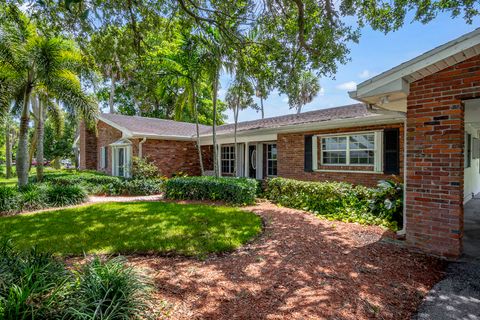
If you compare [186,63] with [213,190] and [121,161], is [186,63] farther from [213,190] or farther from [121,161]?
[121,161]

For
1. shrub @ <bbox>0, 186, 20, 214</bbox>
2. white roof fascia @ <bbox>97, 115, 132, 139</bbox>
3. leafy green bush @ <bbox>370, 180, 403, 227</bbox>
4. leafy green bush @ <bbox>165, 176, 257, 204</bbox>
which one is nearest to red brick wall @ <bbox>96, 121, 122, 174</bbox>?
white roof fascia @ <bbox>97, 115, 132, 139</bbox>

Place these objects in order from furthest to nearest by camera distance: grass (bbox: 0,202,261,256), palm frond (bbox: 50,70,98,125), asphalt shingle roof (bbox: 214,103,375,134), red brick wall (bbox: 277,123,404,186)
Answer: palm frond (bbox: 50,70,98,125)
asphalt shingle roof (bbox: 214,103,375,134)
red brick wall (bbox: 277,123,404,186)
grass (bbox: 0,202,261,256)

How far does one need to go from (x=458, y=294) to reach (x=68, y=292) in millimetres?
4695

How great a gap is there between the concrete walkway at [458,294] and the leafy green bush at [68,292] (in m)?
3.20

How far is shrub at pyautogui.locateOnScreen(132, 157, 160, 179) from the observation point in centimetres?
1402

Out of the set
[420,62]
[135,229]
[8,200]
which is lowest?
[135,229]

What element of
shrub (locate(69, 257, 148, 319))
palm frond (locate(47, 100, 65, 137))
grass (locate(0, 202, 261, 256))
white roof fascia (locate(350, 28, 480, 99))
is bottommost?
grass (locate(0, 202, 261, 256))

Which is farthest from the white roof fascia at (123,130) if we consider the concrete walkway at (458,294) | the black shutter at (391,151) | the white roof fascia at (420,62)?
the concrete walkway at (458,294)

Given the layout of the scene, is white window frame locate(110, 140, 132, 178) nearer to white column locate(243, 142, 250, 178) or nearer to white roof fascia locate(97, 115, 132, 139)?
white roof fascia locate(97, 115, 132, 139)

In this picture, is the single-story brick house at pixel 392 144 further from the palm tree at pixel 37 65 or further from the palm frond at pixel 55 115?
the palm tree at pixel 37 65

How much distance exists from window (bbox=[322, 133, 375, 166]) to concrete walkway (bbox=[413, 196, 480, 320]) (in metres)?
5.08

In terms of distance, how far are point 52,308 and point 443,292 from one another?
15.1ft

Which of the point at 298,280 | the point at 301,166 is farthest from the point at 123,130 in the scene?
the point at 298,280

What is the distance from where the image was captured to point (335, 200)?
8578mm
